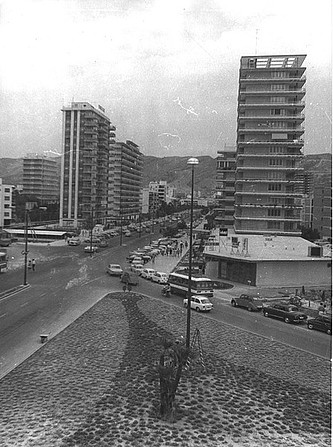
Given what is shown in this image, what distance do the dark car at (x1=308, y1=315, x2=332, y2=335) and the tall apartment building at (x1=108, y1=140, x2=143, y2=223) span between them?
22.0 meters

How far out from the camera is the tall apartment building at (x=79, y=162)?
80.2 feet

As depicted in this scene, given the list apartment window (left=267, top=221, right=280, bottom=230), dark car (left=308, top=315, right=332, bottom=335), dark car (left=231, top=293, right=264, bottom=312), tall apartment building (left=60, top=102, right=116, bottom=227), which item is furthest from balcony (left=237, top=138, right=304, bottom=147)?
tall apartment building (left=60, top=102, right=116, bottom=227)

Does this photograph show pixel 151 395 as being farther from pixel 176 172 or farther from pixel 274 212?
pixel 176 172

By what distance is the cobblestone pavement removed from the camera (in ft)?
9.40

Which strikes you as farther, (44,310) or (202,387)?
(44,310)

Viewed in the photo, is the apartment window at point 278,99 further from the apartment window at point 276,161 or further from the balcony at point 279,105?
the apartment window at point 276,161

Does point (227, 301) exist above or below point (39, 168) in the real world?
below

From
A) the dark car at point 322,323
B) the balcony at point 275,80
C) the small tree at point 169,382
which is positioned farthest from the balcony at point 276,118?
the small tree at point 169,382

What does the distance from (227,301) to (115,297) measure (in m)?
1.84

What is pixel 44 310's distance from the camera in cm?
635

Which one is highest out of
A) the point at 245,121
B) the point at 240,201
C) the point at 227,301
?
the point at 245,121

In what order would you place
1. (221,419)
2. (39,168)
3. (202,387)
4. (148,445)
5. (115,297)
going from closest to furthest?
(148,445) < (221,419) < (202,387) < (115,297) < (39,168)

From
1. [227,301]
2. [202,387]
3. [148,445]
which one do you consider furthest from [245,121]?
[148,445]

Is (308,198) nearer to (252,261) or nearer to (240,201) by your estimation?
(240,201)
